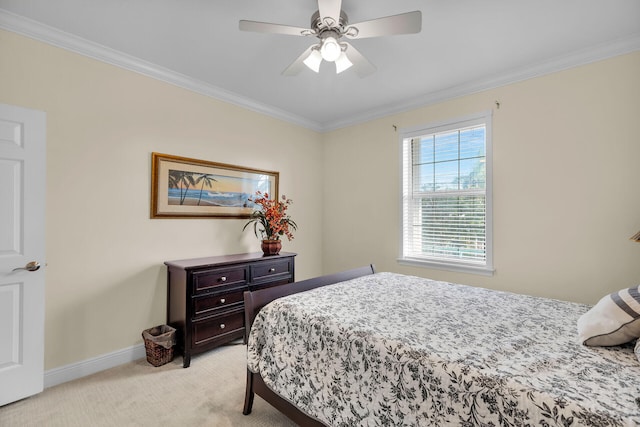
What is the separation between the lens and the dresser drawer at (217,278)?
2701 millimetres

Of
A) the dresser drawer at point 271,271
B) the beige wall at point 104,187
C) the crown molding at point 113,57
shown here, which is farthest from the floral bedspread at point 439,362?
the crown molding at point 113,57

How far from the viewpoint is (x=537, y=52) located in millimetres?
2582

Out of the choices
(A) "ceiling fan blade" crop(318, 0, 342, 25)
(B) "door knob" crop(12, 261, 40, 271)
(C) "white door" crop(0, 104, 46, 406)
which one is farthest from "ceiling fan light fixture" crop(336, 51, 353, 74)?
(B) "door knob" crop(12, 261, 40, 271)

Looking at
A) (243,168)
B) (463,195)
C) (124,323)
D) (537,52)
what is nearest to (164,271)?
(124,323)

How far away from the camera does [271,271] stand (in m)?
3.30

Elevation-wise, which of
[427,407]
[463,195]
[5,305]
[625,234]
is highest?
[463,195]

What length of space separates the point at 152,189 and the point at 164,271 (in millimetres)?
799

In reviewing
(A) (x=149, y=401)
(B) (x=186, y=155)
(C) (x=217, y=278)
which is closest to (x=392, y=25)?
(B) (x=186, y=155)

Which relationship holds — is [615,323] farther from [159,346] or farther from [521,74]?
[159,346]

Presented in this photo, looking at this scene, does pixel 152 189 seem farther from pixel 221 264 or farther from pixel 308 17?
pixel 308 17

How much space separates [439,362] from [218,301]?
217 centimetres

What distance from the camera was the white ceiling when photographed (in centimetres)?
205

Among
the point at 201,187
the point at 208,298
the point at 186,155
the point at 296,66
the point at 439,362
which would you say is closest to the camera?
the point at 439,362

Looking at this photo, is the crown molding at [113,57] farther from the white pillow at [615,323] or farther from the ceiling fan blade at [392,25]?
the white pillow at [615,323]
